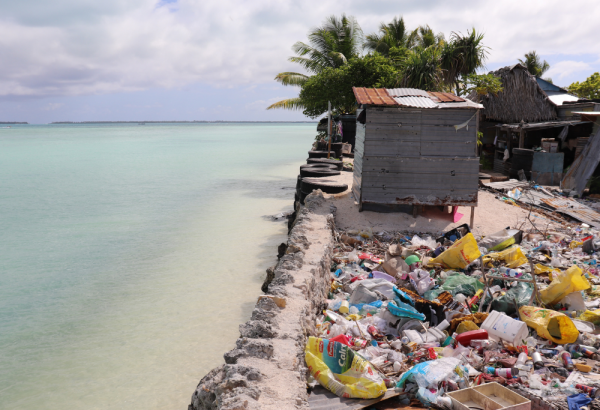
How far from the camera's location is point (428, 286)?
5.09m

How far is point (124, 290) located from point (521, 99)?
48.2 ft

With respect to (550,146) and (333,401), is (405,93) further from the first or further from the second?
(550,146)

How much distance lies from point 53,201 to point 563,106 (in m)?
18.5

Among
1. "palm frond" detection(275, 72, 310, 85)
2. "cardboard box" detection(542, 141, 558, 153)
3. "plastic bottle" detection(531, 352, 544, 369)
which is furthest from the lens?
→ "palm frond" detection(275, 72, 310, 85)

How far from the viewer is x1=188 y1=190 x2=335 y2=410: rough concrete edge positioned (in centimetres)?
272

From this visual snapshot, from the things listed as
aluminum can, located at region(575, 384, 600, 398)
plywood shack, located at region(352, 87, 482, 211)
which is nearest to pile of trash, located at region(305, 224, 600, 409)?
aluminum can, located at region(575, 384, 600, 398)

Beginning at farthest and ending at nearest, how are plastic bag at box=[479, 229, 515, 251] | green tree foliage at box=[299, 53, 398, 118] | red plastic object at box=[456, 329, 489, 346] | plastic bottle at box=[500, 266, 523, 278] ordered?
green tree foliage at box=[299, 53, 398, 118], plastic bag at box=[479, 229, 515, 251], plastic bottle at box=[500, 266, 523, 278], red plastic object at box=[456, 329, 489, 346]

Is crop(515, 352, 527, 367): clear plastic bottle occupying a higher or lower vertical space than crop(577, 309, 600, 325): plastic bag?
lower

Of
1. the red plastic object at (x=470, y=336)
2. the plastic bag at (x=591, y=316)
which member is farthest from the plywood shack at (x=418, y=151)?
the red plastic object at (x=470, y=336)

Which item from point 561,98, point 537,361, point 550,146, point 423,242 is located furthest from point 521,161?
point 537,361

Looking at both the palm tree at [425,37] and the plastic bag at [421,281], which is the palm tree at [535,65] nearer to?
the palm tree at [425,37]

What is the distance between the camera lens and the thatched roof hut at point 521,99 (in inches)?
603

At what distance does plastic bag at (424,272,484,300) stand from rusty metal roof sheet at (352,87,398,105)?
3.59 metres

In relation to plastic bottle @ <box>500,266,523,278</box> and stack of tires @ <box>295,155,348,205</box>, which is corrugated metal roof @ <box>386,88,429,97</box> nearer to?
stack of tires @ <box>295,155,348,205</box>
